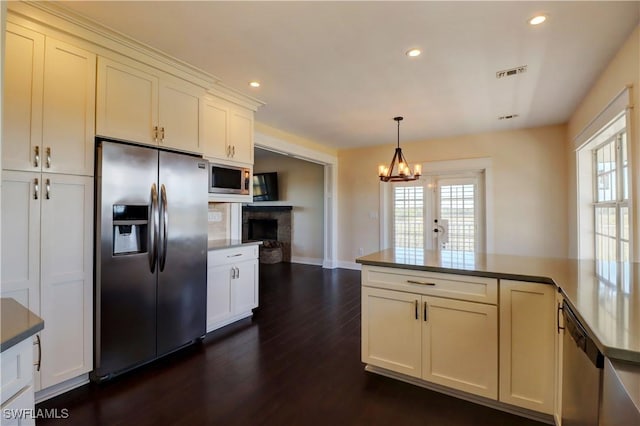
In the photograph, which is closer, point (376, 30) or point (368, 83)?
point (376, 30)

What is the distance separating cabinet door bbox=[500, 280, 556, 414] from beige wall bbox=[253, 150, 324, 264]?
5.42 metres

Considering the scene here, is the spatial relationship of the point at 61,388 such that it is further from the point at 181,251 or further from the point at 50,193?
the point at 50,193

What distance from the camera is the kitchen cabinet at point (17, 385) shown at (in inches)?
36.8

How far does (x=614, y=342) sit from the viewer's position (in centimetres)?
85

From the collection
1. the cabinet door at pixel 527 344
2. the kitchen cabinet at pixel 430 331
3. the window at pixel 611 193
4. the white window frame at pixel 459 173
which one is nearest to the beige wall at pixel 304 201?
the white window frame at pixel 459 173

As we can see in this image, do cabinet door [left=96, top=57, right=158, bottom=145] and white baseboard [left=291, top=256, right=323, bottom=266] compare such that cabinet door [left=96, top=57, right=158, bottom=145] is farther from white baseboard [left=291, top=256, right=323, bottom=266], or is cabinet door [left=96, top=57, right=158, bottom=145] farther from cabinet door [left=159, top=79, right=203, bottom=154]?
white baseboard [left=291, top=256, right=323, bottom=266]

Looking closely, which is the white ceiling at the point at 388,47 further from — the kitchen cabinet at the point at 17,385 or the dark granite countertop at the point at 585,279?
the kitchen cabinet at the point at 17,385

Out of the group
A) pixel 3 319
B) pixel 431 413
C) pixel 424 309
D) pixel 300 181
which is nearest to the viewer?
pixel 3 319

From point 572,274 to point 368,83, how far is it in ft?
7.76

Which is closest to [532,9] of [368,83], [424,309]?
[368,83]

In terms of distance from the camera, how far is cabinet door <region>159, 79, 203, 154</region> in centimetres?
265

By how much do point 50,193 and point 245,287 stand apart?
Result: 2.03 m

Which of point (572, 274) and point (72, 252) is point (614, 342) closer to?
point (572, 274)

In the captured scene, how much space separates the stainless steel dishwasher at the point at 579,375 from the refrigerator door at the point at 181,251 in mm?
2651
